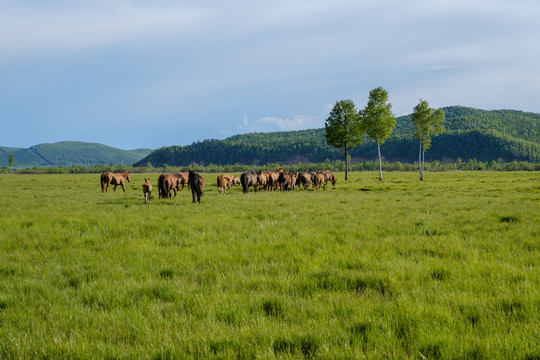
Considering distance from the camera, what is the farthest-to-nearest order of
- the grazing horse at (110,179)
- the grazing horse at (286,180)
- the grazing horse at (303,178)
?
the grazing horse at (303,178)
the grazing horse at (286,180)
the grazing horse at (110,179)

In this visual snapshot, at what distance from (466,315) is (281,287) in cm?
259

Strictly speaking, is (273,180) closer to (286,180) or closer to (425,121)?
(286,180)

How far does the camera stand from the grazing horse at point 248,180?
2961 centimetres

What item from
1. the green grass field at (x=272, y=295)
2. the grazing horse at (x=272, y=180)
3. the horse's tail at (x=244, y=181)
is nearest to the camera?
the green grass field at (x=272, y=295)

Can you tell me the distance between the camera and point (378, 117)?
189 feet

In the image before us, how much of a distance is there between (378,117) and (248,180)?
3607 cm

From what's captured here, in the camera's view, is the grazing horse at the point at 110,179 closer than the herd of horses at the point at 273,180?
No

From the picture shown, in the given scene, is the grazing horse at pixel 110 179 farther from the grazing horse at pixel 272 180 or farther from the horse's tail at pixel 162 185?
the grazing horse at pixel 272 180

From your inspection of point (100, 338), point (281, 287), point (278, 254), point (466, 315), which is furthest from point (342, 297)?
point (100, 338)

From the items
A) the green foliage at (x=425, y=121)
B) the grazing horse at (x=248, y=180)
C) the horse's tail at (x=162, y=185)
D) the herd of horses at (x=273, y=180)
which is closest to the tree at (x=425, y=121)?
the green foliage at (x=425, y=121)

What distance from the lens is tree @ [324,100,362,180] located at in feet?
197

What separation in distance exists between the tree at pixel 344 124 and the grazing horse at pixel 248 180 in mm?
31697

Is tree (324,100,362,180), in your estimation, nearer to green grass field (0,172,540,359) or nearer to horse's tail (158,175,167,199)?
horse's tail (158,175,167,199)

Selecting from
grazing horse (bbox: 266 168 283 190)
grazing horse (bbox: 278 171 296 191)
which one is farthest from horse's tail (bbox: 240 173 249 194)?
grazing horse (bbox: 278 171 296 191)
